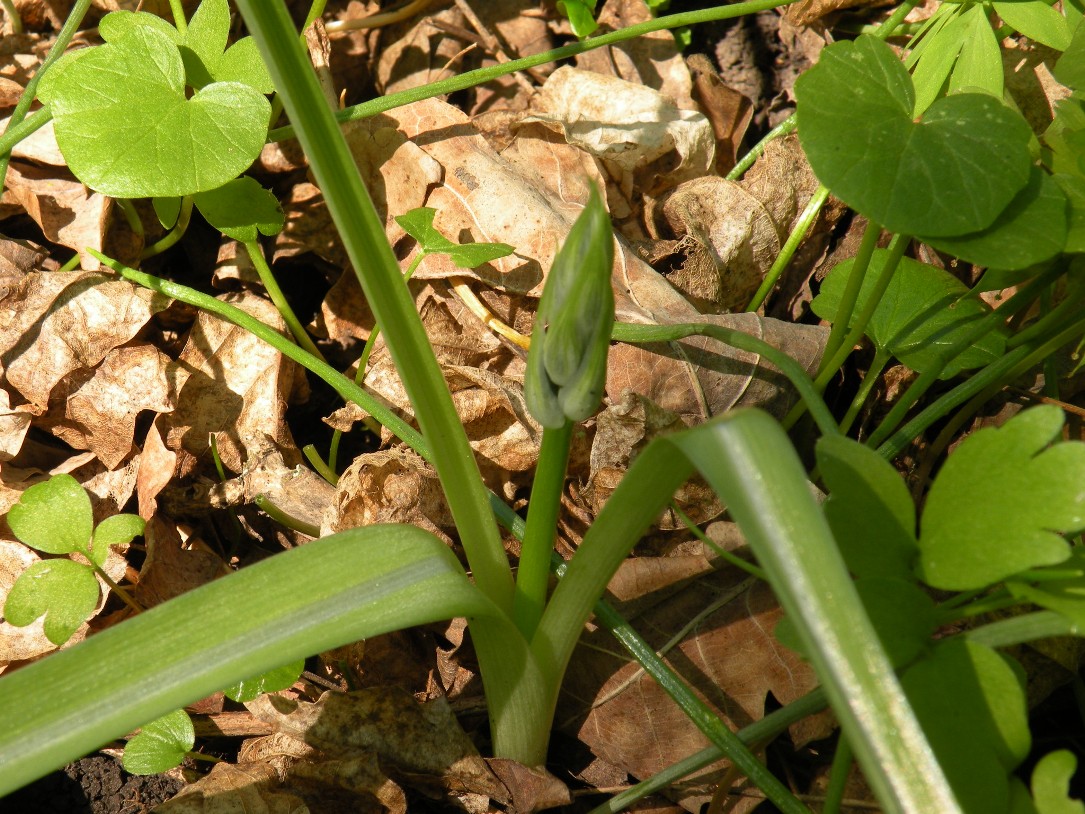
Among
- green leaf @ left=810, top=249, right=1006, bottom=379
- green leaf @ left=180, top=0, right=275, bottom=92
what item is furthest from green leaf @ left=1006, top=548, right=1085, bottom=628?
green leaf @ left=180, top=0, right=275, bottom=92

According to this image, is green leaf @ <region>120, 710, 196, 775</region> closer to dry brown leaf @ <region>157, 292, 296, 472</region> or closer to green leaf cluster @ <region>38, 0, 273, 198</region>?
dry brown leaf @ <region>157, 292, 296, 472</region>

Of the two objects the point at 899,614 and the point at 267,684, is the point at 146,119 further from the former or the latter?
the point at 899,614

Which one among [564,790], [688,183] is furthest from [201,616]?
[688,183]

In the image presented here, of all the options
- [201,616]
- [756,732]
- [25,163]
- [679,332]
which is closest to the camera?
[201,616]

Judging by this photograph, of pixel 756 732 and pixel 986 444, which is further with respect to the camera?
pixel 756 732

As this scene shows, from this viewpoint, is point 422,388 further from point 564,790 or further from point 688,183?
point 688,183

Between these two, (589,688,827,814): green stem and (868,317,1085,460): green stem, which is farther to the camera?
(868,317,1085,460): green stem

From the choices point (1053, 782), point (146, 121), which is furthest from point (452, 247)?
point (1053, 782)

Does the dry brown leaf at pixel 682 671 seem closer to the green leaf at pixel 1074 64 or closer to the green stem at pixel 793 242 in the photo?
the green stem at pixel 793 242
